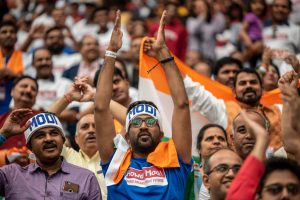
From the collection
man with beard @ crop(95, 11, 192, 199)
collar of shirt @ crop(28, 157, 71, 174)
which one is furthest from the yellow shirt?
collar of shirt @ crop(28, 157, 71, 174)

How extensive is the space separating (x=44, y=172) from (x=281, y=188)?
8.75 ft

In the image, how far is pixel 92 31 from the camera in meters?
15.8

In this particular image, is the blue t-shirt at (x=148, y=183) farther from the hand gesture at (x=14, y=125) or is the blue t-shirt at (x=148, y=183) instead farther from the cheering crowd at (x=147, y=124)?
the hand gesture at (x=14, y=125)

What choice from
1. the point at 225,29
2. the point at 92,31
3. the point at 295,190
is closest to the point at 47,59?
the point at 92,31

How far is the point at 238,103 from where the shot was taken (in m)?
10.1

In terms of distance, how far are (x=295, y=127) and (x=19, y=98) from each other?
4.62m

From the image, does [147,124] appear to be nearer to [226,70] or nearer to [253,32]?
[226,70]

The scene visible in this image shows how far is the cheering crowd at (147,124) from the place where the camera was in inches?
285

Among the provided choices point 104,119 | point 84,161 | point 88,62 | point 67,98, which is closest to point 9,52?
point 88,62

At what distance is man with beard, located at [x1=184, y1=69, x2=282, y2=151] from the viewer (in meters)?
9.89

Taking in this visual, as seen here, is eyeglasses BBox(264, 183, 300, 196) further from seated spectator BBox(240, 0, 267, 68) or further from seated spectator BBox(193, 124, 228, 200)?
seated spectator BBox(240, 0, 267, 68)

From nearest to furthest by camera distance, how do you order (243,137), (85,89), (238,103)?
(243,137), (85,89), (238,103)

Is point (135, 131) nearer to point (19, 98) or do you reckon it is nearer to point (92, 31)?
point (19, 98)

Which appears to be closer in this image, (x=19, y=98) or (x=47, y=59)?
(x=19, y=98)
